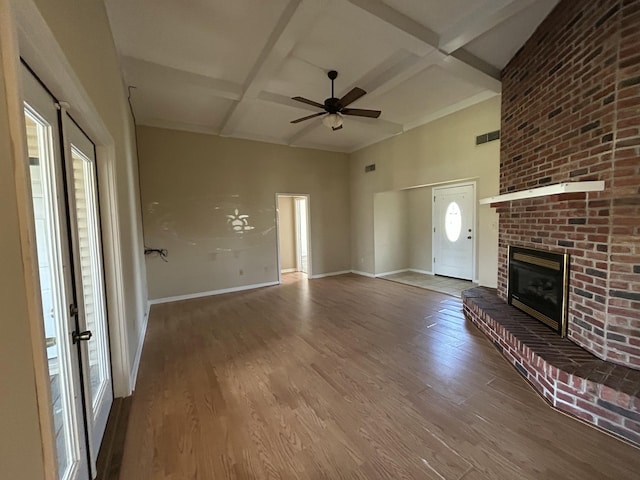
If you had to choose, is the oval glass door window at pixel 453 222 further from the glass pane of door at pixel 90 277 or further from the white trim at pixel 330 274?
the glass pane of door at pixel 90 277

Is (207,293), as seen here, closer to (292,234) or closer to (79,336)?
(292,234)

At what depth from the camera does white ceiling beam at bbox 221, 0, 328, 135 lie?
2271 millimetres

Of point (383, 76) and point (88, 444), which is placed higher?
point (383, 76)

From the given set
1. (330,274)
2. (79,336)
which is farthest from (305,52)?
(330,274)

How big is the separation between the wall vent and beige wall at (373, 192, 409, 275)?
2.43 m

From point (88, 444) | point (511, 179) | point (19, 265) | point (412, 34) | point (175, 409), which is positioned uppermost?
point (412, 34)

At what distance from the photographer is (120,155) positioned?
8.23 ft

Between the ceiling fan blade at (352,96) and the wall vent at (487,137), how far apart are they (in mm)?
2249

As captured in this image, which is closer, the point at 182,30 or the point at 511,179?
the point at 182,30

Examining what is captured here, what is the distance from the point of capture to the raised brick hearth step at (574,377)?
1.69m

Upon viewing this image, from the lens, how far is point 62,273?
131cm

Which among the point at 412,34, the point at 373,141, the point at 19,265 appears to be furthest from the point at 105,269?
the point at 373,141

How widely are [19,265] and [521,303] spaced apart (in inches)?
153

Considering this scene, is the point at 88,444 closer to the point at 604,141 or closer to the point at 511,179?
the point at 604,141
